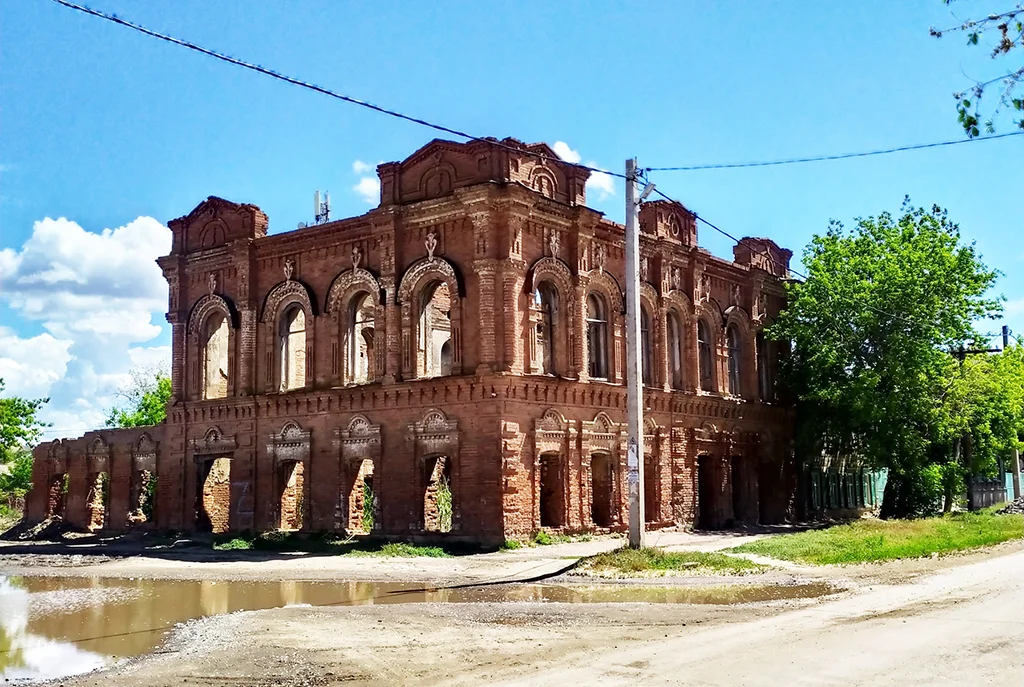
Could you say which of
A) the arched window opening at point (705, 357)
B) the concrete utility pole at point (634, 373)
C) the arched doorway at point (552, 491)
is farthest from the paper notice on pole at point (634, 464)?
the arched window opening at point (705, 357)

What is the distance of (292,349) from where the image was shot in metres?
31.0

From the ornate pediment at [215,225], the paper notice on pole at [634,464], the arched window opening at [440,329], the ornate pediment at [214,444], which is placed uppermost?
the ornate pediment at [215,225]

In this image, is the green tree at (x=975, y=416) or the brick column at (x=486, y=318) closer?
the brick column at (x=486, y=318)

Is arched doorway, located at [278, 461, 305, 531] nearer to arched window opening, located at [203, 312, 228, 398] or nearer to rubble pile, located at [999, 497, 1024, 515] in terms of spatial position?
arched window opening, located at [203, 312, 228, 398]

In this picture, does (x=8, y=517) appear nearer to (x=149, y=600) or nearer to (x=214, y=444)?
(x=214, y=444)

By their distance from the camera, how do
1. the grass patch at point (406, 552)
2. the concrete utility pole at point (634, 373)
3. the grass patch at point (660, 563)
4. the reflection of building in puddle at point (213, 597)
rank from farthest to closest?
the grass patch at point (406, 552), the concrete utility pole at point (634, 373), the grass patch at point (660, 563), the reflection of building in puddle at point (213, 597)

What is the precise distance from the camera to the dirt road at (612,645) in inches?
338

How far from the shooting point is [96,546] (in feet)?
94.3

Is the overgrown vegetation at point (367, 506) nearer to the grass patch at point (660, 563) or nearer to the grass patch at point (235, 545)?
the grass patch at point (235, 545)

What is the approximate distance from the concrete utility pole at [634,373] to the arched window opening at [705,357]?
41.1 ft

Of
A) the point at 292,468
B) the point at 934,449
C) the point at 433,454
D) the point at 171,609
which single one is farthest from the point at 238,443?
the point at 934,449

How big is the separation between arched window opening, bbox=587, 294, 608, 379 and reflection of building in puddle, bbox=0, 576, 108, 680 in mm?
16395

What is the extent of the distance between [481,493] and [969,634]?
1484 centimetres

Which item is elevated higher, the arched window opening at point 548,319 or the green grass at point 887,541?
the arched window opening at point 548,319
